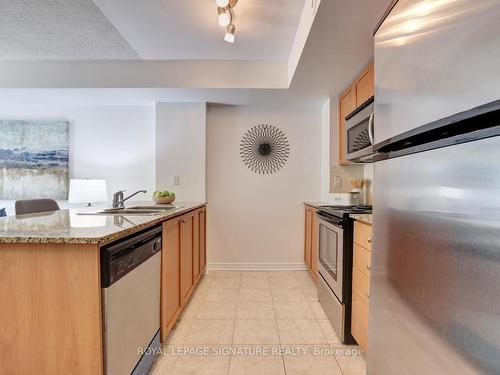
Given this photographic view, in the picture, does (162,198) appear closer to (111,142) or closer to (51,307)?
(111,142)

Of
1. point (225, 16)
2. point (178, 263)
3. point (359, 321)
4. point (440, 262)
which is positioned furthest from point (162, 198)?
point (440, 262)

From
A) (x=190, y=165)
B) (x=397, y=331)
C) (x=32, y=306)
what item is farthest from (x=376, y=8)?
(x=190, y=165)

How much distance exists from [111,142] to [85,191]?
2.65ft

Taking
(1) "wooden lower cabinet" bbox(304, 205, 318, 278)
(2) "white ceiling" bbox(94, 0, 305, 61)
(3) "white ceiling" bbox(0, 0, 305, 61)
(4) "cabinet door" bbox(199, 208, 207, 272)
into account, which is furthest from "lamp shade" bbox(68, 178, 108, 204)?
(1) "wooden lower cabinet" bbox(304, 205, 318, 278)

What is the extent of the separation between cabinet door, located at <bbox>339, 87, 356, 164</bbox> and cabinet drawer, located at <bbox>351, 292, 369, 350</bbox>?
152 centimetres

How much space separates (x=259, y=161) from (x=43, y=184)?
2800 mm

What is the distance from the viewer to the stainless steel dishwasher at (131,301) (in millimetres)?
1034

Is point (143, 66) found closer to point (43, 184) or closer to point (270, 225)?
point (43, 184)

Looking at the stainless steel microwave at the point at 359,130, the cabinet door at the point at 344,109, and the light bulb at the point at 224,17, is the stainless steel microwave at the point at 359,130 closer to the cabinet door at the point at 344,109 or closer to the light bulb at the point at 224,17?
the cabinet door at the point at 344,109

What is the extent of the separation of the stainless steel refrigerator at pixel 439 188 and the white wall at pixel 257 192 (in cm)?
262

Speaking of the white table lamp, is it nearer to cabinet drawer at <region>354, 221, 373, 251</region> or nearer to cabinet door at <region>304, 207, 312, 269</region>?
cabinet door at <region>304, 207, 312, 269</region>

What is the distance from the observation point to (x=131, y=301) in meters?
1.24

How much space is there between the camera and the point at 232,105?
136 inches

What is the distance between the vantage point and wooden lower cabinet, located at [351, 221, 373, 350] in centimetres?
154
